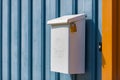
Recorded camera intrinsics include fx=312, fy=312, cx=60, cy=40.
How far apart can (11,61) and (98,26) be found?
1.41 meters

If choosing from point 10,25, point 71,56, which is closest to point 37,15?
point 10,25

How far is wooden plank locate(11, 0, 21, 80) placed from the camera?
343 centimetres

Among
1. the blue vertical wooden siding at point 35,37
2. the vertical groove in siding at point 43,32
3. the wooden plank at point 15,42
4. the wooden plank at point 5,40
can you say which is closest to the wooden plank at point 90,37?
the blue vertical wooden siding at point 35,37

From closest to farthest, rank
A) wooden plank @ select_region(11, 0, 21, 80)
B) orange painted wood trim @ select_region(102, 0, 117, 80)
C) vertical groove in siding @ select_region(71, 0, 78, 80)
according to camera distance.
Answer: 1. orange painted wood trim @ select_region(102, 0, 117, 80)
2. vertical groove in siding @ select_region(71, 0, 78, 80)
3. wooden plank @ select_region(11, 0, 21, 80)

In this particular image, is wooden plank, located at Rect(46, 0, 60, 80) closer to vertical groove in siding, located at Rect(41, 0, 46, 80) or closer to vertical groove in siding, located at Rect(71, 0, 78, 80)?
vertical groove in siding, located at Rect(41, 0, 46, 80)

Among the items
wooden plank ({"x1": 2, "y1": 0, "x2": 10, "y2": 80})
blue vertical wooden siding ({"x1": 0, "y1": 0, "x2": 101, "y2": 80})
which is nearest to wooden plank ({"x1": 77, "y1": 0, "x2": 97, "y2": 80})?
blue vertical wooden siding ({"x1": 0, "y1": 0, "x2": 101, "y2": 80})

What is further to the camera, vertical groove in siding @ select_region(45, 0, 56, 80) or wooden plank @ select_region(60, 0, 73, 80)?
vertical groove in siding @ select_region(45, 0, 56, 80)

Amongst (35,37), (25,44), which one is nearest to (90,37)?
(35,37)

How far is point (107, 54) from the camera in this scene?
2.37 m

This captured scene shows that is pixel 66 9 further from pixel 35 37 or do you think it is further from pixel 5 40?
pixel 5 40

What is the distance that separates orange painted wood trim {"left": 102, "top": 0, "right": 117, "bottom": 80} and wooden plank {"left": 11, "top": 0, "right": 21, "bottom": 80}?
1.30 meters

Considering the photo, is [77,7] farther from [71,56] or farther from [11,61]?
[11,61]

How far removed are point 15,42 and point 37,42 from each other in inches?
17.2

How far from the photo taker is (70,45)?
2496 millimetres
